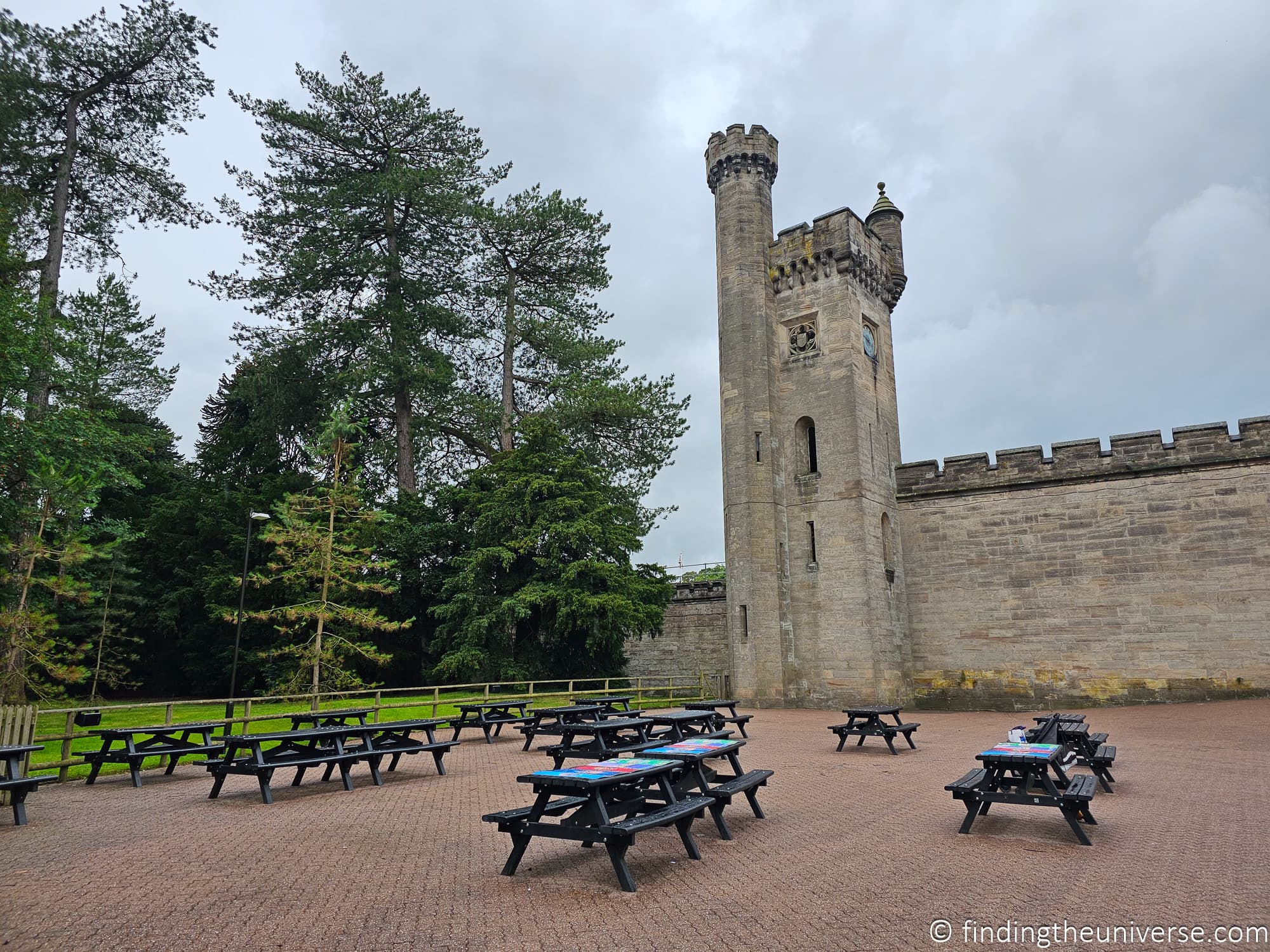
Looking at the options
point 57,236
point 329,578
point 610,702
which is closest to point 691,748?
point 610,702

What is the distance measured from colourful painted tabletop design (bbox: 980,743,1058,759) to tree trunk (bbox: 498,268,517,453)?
77.1 ft

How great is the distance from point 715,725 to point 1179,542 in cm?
1459

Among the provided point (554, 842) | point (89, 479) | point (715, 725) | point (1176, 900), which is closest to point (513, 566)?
point (89, 479)

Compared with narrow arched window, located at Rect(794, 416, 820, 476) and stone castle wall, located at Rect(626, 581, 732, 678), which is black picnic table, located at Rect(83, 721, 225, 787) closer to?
narrow arched window, located at Rect(794, 416, 820, 476)

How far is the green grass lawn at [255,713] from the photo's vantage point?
37.6 ft

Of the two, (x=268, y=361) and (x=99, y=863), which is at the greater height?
(x=268, y=361)

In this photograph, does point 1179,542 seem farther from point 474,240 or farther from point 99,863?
point 474,240

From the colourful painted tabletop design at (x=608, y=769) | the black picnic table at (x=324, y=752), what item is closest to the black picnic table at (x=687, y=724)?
the black picnic table at (x=324, y=752)

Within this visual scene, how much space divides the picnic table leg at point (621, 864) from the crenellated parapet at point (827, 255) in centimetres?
2090

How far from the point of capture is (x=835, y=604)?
2145 centimetres

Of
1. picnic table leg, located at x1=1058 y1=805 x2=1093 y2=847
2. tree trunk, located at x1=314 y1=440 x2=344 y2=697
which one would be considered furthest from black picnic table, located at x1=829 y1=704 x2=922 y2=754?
tree trunk, located at x1=314 y1=440 x2=344 y2=697

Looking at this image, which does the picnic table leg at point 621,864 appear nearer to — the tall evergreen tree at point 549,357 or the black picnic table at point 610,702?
the black picnic table at point 610,702

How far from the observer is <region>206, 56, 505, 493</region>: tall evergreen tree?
28781 mm

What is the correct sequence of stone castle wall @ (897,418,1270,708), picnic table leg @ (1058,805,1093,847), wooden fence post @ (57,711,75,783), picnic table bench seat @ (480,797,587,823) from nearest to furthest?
picnic table bench seat @ (480,797,587,823) < picnic table leg @ (1058,805,1093,847) < wooden fence post @ (57,711,75,783) < stone castle wall @ (897,418,1270,708)
